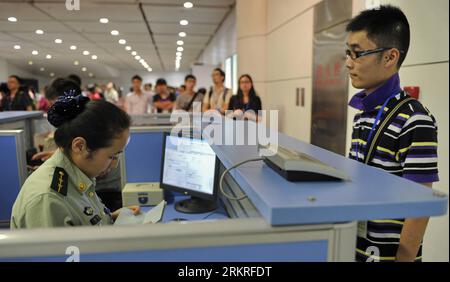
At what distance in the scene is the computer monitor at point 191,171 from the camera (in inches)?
67.8

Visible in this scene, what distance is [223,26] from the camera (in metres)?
6.93

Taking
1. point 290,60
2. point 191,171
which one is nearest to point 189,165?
point 191,171

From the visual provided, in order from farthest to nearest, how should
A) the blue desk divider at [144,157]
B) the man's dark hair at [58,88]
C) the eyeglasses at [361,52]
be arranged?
the man's dark hair at [58,88] → the blue desk divider at [144,157] → the eyeglasses at [361,52]

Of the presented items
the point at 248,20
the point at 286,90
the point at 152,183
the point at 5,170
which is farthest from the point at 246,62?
the point at 5,170

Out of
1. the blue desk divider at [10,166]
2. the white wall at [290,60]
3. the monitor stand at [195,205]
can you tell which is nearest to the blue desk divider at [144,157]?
the monitor stand at [195,205]

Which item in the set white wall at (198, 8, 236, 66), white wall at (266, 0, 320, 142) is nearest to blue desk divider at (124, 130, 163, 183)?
white wall at (266, 0, 320, 142)

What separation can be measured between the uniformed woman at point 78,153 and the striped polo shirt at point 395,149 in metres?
0.84

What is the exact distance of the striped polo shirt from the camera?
1.07 meters

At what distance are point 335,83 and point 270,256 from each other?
104 inches

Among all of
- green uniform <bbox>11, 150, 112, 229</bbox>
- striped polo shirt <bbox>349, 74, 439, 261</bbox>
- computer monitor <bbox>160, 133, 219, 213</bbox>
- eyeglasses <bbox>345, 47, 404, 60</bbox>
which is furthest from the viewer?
computer monitor <bbox>160, 133, 219, 213</bbox>

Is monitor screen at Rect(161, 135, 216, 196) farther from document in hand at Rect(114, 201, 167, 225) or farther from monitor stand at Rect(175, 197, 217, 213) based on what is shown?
document in hand at Rect(114, 201, 167, 225)

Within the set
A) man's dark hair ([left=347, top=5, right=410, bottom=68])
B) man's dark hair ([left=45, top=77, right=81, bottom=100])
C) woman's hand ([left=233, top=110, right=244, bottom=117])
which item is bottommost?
woman's hand ([left=233, top=110, right=244, bottom=117])

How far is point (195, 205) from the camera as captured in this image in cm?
182

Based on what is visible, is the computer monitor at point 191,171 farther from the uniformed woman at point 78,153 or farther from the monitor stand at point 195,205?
the uniformed woman at point 78,153
